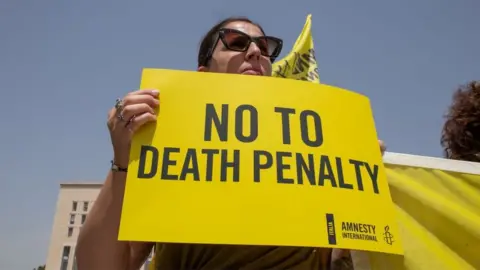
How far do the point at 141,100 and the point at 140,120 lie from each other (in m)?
0.05

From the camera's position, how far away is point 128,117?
0.90 meters

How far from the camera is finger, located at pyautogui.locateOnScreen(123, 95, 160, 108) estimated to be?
0.91 metres

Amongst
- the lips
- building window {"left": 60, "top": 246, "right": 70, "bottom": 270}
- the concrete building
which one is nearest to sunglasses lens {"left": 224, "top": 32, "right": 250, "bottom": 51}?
the lips

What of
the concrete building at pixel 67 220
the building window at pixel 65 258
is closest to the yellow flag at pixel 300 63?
the concrete building at pixel 67 220

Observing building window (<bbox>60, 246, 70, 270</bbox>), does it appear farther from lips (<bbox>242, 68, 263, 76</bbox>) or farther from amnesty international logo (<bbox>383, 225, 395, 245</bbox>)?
amnesty international logo (<bbox>383, 225, 395, 245</bbox>)

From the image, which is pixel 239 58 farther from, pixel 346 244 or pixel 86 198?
pixel 86 198

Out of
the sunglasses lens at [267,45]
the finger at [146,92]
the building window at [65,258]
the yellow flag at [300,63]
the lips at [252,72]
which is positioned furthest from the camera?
the building window at [65,258]

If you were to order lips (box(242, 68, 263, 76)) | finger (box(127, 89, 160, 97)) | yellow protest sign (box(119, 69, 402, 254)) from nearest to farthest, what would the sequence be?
yellow protest sign (box(119, 69, 402, 254)) → finger (box(127, 89, 160, 97)) → lips (box(242, 68, 263, 76))

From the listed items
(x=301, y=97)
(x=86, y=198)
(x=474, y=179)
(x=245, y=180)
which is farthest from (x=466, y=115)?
(x=86, y=198)

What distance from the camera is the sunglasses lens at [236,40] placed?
51.5 inches

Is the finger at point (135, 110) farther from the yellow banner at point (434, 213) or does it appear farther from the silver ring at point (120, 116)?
the yellow banner at point (434, 213)

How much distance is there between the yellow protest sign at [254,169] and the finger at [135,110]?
0.13 ft

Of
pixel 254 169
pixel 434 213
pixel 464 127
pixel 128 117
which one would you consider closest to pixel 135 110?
pixel 128 117

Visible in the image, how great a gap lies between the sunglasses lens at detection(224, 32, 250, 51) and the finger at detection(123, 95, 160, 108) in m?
0.47
